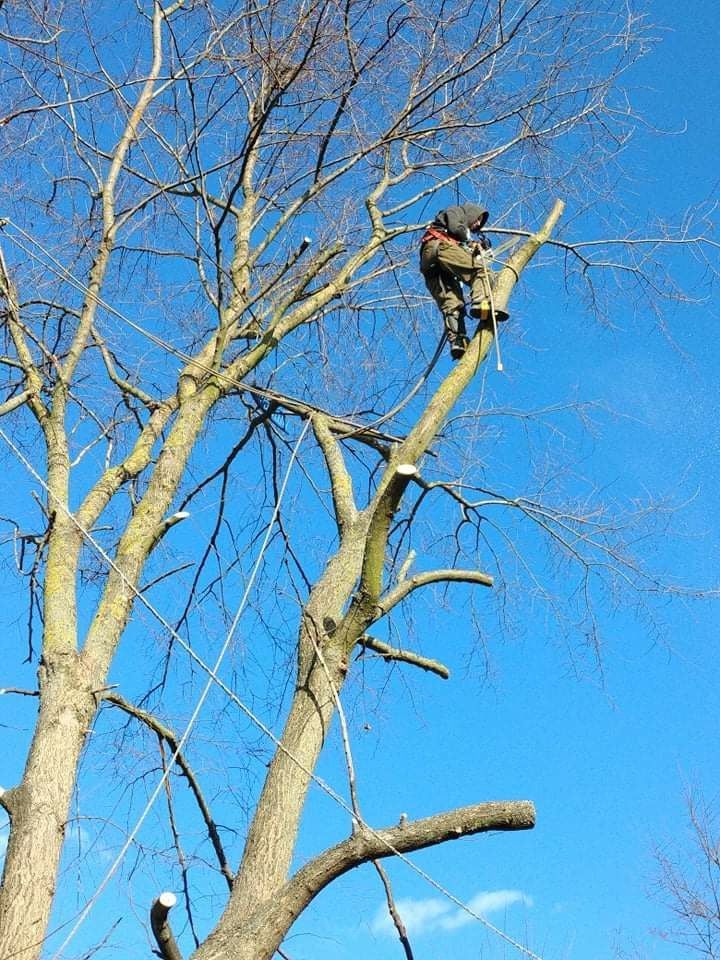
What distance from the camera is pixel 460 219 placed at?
17.8 feet

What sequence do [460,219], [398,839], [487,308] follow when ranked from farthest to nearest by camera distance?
[460,219] → [487,308] → [398,839]

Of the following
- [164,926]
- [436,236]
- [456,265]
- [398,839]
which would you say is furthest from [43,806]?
[436,236]

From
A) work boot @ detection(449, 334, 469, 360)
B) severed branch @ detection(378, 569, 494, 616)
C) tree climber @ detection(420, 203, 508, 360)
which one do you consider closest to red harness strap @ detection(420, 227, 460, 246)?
tree climber @ detection(420, 203, 508, 360)

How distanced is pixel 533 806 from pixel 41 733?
1.88m

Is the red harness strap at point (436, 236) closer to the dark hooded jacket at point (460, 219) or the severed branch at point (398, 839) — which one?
the dark hooded jacket at point (460, 219)

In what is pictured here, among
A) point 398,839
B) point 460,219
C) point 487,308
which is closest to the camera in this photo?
point 398,839

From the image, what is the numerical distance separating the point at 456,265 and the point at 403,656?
1868 millimetres

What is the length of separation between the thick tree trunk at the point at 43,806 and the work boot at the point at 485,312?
2167mm

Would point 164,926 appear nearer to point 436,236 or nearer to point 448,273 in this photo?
point 448,273

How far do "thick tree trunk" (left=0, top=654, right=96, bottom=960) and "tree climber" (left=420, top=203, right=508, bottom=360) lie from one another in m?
2.19

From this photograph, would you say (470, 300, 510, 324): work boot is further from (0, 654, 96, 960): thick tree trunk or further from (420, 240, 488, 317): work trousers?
(0, 654, 96, 960): thick tree trunk

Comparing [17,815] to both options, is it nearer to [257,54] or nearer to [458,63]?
[257,54]

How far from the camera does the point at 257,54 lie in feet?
16.6

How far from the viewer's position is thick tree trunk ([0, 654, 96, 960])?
3.68 m
